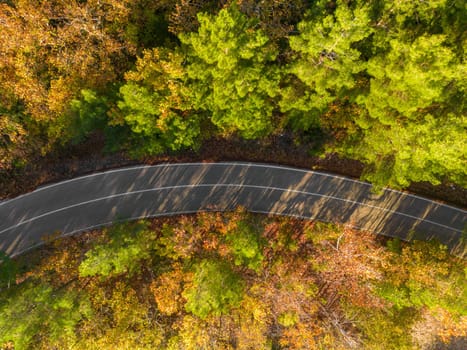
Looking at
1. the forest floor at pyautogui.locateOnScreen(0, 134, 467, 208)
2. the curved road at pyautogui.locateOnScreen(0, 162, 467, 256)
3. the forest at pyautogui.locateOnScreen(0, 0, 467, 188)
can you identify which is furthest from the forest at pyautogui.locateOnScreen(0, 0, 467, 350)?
the curved road at pyautogui.locateOnScreen(0, 162, 467, 256)

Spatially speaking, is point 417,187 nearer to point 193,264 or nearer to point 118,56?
point 193,264

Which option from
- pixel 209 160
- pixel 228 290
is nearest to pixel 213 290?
pixel 228 290

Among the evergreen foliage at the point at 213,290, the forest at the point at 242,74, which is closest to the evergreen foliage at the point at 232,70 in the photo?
the forest at the point at 242,74

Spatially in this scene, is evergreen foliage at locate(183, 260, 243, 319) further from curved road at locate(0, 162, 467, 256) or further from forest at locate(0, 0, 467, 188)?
forest at locate(0, 0, 467, 188)

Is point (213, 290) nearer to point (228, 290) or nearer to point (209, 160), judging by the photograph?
point (228, 290)

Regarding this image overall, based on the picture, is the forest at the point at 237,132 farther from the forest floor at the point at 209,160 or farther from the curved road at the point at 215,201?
the curved road at the point at 215,201

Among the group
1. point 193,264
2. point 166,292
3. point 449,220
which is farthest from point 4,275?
point 449,220
